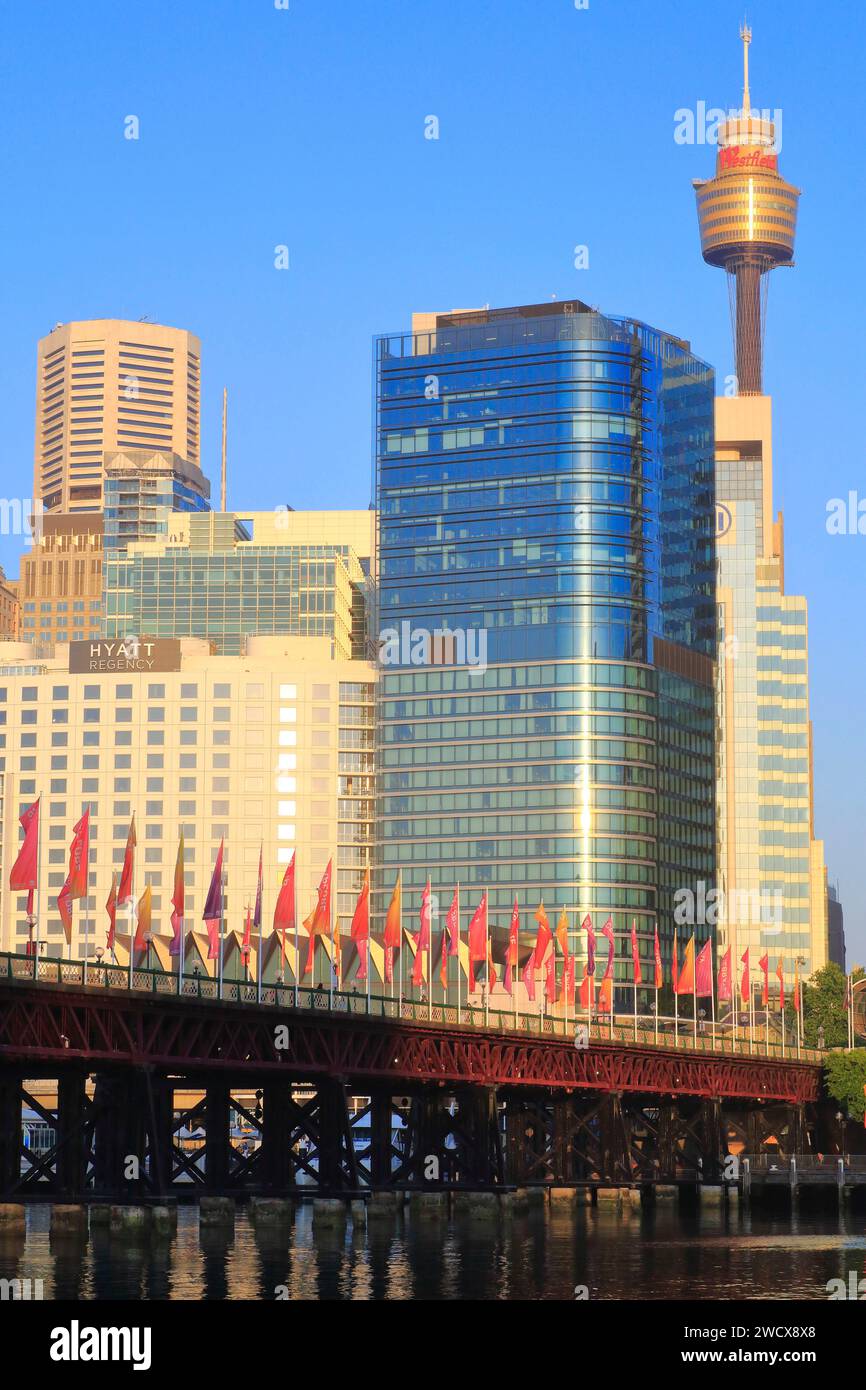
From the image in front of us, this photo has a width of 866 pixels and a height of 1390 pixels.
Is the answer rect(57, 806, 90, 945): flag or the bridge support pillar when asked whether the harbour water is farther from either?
rect(57, 806, 90, 945): flag

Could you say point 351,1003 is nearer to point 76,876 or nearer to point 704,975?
point 76,876

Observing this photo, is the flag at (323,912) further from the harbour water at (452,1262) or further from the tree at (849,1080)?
the tree at (849,1080)

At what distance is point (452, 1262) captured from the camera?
350 ft

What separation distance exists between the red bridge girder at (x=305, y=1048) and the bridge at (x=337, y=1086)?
14 centimetres

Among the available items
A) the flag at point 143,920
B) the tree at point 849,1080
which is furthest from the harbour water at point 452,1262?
the tree at point 849,1080

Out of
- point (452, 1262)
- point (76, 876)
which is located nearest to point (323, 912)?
point (76, 876)

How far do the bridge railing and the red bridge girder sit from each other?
670 millimetres

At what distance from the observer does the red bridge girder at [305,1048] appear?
108062mm

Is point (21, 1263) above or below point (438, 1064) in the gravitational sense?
below
